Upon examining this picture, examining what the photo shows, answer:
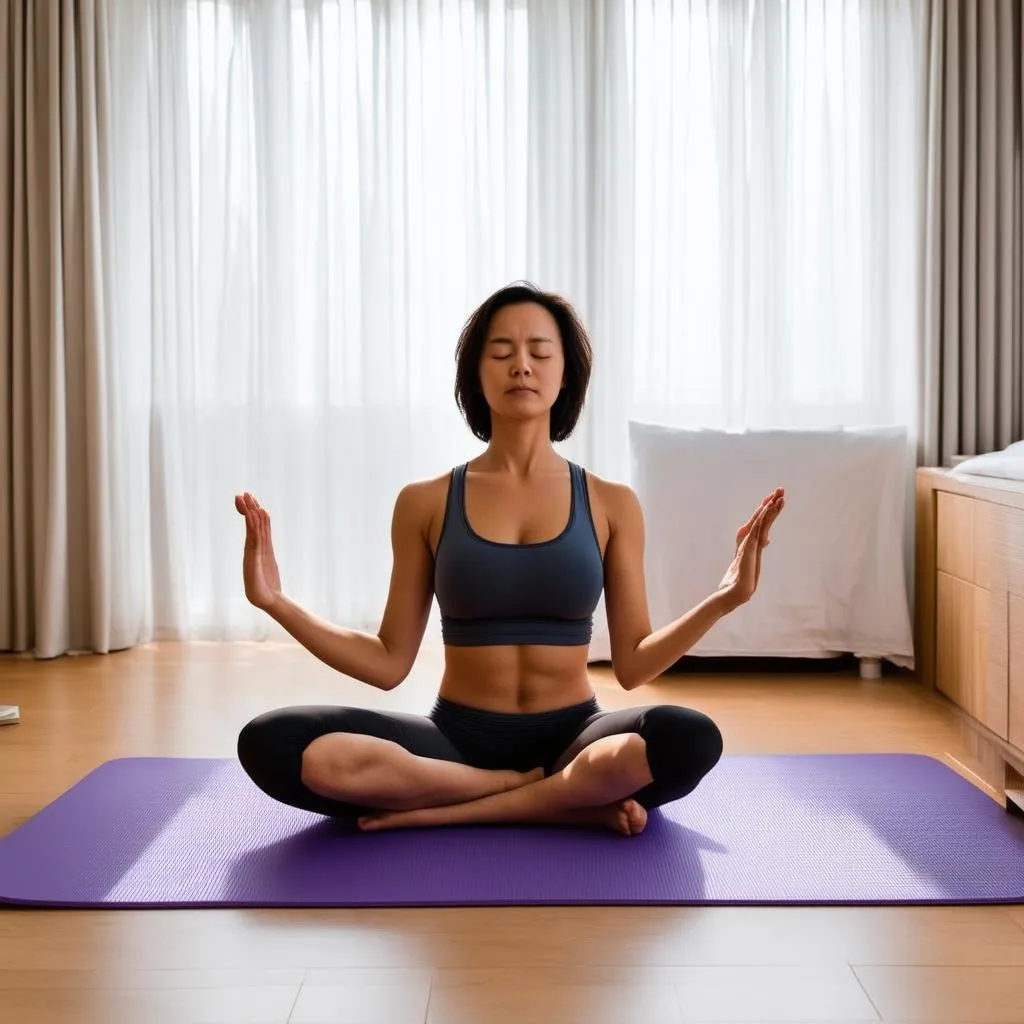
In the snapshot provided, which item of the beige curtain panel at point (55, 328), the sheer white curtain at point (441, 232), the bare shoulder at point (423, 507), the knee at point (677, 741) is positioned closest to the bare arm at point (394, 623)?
the bare shoulder at point (423, 507)

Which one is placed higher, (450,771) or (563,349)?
(563,349)

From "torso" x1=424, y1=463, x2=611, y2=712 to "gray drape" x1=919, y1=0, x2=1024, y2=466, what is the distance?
1.91m

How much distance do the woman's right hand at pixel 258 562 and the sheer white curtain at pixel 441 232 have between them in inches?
82.8

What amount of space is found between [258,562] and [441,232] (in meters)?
2.36

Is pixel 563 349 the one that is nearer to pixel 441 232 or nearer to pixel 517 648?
pixel 517 648

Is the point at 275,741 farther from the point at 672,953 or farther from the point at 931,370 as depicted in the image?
the point at 931,370

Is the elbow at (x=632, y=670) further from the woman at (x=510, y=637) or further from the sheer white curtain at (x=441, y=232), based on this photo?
the sheer white curtain at (x=441, y=232)

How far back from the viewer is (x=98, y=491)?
4.16 metres

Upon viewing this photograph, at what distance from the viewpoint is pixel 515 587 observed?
7.64 ft

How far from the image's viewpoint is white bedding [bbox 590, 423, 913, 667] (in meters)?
3.81

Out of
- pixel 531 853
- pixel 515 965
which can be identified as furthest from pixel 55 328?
pixel 515 965

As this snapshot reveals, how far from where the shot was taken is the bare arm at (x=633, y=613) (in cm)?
223

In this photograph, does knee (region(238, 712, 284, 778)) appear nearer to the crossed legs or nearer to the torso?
the crossed legs

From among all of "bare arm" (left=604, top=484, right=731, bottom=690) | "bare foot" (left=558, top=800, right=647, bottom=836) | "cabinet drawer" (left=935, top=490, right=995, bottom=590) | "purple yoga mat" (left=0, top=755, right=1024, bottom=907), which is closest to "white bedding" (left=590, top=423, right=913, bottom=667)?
"cabinet drawer" (left=935, top=490, right=995, bottom=590)
